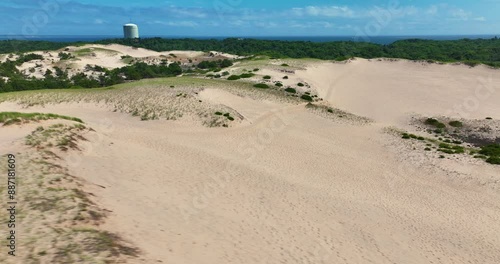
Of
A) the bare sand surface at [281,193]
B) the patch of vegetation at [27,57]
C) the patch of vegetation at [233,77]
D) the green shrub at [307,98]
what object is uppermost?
the patch of vegetation at [27,57]

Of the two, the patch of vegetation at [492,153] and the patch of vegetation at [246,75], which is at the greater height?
the patch of vegetation at [246,75]

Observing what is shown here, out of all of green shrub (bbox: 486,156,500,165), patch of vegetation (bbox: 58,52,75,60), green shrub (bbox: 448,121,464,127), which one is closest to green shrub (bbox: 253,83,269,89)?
green shrub (bbox: 448,121,464,127)

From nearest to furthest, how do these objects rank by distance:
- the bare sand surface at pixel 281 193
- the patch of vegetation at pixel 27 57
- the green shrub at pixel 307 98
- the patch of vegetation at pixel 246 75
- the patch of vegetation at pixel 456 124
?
the bare sand surface at pixel 281 193
the patch of vegetation at pixel 456 124
the green shrub at pixel 307 98
the patch of vegetation at pixel 246 75
the patch of vegetation at pixel 27 57

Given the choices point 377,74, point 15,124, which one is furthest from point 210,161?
point 377,74

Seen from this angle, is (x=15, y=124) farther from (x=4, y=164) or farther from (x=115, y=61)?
(x=115, y=61)

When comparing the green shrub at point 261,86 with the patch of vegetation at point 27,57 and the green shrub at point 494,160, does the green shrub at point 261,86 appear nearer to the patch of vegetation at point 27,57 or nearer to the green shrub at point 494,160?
the green shrub at point 494,160

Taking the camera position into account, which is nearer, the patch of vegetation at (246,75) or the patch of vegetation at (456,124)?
the patch of vegetation at (456,124)

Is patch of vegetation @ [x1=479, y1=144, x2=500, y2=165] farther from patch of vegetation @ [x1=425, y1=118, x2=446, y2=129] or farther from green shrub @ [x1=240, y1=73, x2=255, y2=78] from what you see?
green shrub @ [x1=240, y1=73, x2=255, y2=78]

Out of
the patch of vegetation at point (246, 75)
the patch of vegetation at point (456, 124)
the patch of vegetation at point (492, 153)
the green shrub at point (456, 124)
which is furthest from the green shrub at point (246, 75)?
the patch of vegetation at point (492, 153)

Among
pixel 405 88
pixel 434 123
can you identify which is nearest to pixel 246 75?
pixel 434 123
